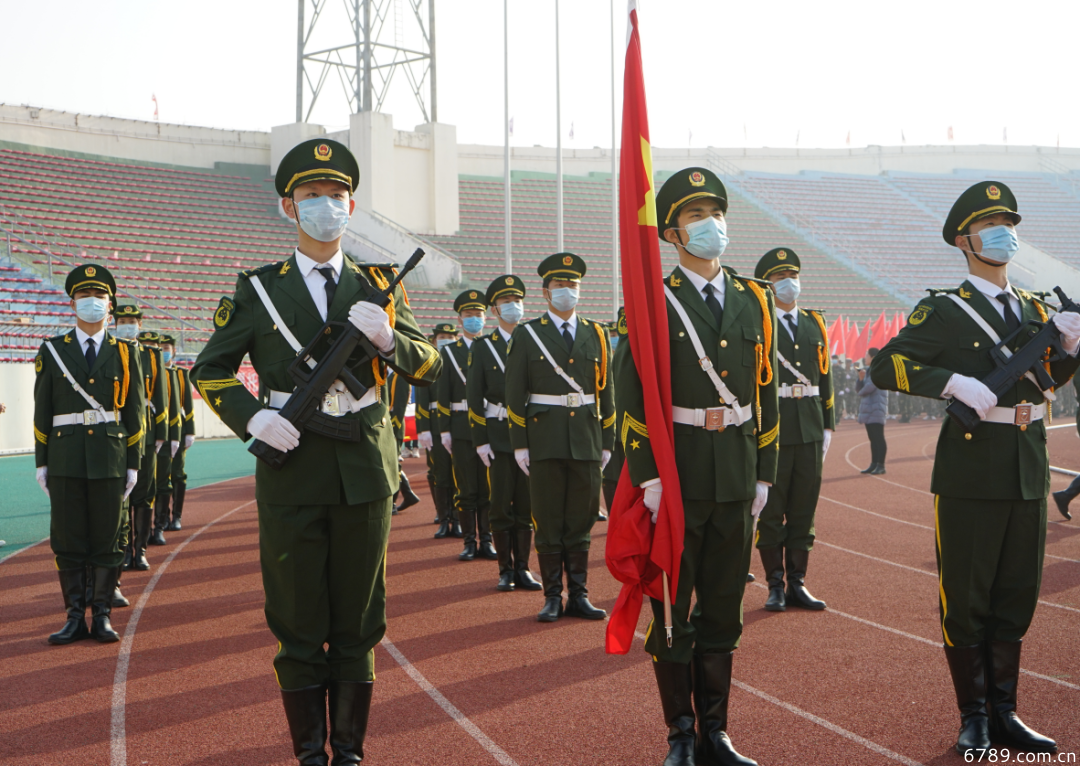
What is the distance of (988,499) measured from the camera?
398 centimetres

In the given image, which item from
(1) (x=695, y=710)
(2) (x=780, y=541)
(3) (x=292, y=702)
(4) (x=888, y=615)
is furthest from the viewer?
(2) (x=780, y=541)

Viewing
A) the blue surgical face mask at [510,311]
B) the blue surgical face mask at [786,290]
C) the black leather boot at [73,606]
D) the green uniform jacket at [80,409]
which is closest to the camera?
the black leather boot at [73,606]

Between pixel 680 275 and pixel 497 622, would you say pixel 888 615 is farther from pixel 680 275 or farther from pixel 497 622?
pixel 680 275

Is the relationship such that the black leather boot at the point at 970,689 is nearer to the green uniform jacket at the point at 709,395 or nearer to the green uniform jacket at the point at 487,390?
the green uniform jacket at the point at 709,395

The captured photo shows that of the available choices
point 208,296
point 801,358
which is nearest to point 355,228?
point 208,296

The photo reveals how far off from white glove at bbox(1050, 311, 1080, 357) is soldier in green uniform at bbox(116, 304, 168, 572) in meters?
6.68

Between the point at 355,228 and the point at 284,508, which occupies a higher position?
the point at 355,228

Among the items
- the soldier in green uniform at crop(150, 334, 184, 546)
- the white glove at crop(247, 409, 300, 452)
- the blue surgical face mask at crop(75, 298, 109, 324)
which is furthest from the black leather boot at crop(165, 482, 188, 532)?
the white glove at crop(247, 409, 300, 452)

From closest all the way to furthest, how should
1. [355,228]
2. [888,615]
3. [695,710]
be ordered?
[695,710]
[888,615]
[355,228]

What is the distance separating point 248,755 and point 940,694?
319 centimetres

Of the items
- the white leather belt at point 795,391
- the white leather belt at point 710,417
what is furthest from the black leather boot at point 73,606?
the white leather belt at point 795,391

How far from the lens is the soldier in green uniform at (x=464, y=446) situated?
349 inches

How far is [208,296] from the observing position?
2650 cm

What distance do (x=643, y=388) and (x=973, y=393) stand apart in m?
1.35
